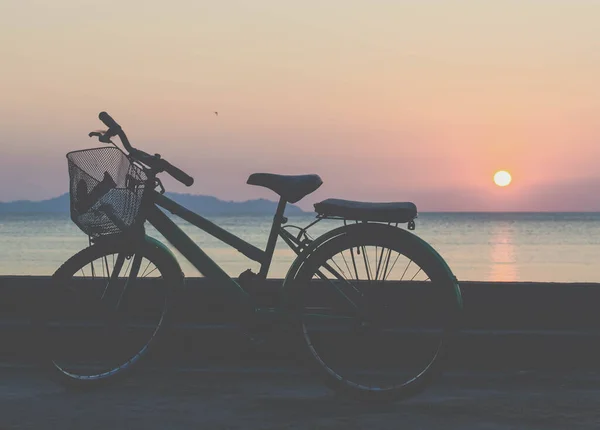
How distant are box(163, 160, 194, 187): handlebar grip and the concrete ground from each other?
1.26 meters

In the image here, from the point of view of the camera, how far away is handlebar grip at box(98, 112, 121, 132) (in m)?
5.59

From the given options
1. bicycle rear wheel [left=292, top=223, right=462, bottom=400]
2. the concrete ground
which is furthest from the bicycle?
the concrete ground

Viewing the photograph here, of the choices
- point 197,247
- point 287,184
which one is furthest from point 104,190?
point 287,184

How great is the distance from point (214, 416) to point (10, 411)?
1.14 meters

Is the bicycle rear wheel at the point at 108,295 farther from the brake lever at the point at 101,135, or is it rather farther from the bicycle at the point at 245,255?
the brake lever at the point at 101,135

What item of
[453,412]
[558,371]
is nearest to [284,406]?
[453,412]

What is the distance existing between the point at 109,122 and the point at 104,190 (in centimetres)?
41

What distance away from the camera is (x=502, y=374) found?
650 centimetres

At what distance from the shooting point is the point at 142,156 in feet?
18.6

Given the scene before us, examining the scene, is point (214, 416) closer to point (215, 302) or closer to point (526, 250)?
point (215, 302)

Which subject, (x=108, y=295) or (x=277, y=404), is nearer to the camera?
(x=277, y=404)

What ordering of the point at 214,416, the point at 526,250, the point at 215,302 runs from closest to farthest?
the point at 214,416
the point at 215,302
the point at 526,250

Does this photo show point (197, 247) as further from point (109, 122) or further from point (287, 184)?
point (109, 122)

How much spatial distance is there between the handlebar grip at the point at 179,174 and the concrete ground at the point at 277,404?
4.13 feet
